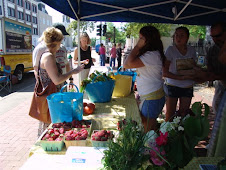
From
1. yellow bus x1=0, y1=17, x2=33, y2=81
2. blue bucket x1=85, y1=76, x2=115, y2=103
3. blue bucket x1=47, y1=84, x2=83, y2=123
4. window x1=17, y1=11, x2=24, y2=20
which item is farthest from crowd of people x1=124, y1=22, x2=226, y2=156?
window x1=17, y1=11, x2=24, y2=20

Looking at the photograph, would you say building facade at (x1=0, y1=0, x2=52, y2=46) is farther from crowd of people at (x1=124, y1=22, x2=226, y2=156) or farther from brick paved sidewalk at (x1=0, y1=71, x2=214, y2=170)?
crowd of people at (x1=124, y1=22, x2=226, y2=156)

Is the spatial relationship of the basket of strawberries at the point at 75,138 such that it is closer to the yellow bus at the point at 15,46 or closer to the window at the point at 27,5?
the yellow bus at the point at 15,46

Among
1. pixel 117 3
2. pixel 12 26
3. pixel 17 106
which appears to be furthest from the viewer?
pixel 12 26

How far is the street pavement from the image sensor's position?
2975 millimetres

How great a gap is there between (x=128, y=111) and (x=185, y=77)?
918mm

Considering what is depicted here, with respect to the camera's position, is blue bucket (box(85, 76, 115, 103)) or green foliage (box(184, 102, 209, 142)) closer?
green foliage (box(184, 102, 209, 142))

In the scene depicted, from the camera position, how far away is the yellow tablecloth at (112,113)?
1991mm

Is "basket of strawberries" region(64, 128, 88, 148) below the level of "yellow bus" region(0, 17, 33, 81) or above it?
below

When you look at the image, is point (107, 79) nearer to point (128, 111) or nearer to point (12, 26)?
point (128, 111)

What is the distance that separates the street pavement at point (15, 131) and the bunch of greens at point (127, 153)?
2.91 ft

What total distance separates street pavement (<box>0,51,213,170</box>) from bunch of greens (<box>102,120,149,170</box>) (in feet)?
2.91

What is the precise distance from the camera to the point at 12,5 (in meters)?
37.0

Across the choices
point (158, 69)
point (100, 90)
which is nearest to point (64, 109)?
point (100, 90)

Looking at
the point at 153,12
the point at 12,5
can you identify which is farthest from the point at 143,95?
the point at 12,5
